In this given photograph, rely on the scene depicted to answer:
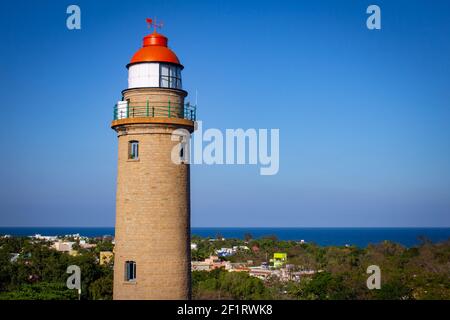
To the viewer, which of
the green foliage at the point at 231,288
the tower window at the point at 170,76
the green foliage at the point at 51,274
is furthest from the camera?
the green foliage at the point at 231,288

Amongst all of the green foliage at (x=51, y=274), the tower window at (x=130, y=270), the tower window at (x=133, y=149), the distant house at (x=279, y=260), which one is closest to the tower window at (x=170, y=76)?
the tower window at (x=133, y=149)

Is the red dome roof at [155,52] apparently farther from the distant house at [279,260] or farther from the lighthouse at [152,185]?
the distant house at [279,260]

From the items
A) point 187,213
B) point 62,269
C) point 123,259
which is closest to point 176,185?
point 187,213

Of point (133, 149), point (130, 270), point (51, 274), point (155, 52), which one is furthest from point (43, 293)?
point (155, 52)

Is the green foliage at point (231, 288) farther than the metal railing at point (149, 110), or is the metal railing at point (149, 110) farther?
the green foliage at point (231, 288)

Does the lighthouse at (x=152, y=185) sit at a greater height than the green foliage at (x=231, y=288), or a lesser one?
greater

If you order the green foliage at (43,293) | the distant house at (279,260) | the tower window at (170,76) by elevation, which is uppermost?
the tower window at (170,76)

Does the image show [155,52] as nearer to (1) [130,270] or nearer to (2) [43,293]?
(1) [130,270]

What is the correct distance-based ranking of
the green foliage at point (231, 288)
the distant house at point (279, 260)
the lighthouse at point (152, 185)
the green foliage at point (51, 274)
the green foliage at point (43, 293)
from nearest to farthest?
the lighthouse at point (152, 185)
the green foliage at point (43, 293)
the green foliage at point (51, 274)
the green foliage at point (231, 288)
the distant house at point (279, 260)
